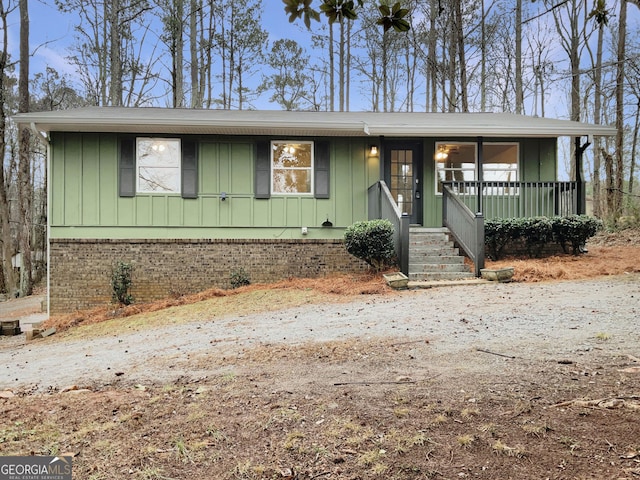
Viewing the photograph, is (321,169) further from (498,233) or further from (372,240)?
(498,233)

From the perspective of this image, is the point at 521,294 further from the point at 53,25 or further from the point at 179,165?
the point at 53,25

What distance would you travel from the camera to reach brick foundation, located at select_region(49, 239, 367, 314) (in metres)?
9.23

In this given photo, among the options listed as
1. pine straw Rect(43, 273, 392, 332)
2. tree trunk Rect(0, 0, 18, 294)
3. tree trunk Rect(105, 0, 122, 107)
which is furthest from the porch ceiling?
tree trunk Rect(105, 0, 122, 107)

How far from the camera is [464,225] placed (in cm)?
902

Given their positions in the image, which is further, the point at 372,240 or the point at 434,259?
the point at 434,259

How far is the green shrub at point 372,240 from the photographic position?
8.25 meters

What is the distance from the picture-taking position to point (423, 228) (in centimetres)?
1030

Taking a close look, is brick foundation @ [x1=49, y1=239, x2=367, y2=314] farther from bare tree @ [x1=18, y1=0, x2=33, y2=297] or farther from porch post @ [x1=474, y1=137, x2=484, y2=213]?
bare tree @ [x1=18, y1=0, x2=33, y2=297]

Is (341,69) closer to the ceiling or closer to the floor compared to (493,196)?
closer to the ceiling

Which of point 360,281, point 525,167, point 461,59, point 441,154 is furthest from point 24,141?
point 461,59

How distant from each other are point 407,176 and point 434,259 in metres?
2.74

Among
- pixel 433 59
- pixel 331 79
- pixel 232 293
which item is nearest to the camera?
pixel 232 293

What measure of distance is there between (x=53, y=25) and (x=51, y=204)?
12493 mm

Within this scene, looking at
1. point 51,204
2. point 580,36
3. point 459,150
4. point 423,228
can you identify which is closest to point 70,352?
point 51,204
